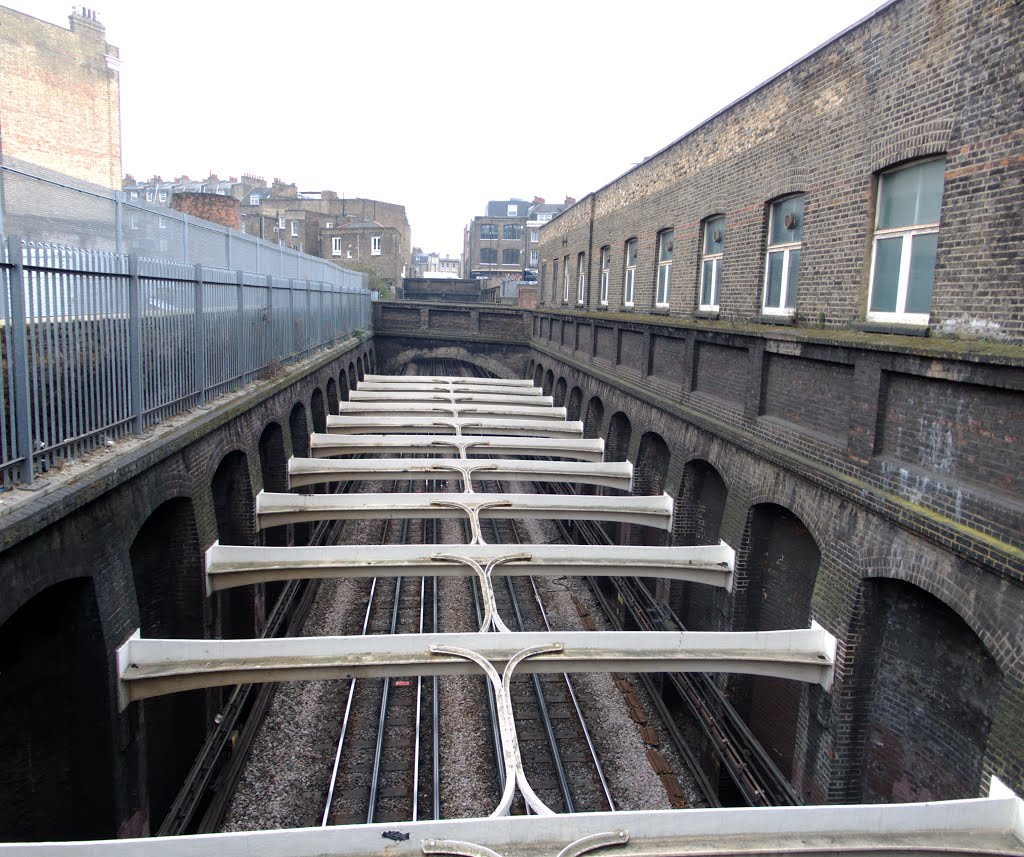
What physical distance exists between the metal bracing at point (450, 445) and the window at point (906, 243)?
7.65 meters

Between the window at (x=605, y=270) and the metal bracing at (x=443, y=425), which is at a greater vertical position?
the window at (x=605, y=270)

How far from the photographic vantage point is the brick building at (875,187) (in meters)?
5.79

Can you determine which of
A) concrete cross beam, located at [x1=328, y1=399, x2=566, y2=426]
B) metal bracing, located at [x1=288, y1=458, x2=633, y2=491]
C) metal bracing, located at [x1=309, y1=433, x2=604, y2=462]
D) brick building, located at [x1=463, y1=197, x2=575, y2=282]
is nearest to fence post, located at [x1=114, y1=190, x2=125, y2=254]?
metal bracing, located at [x1=288, y1=458, x2=633, y2=491]

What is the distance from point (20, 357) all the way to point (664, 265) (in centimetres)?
1145

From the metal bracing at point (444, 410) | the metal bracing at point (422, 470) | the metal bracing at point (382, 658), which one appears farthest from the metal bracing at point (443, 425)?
the metal bracing at point (382, 658)

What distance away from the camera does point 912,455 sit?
253 inches

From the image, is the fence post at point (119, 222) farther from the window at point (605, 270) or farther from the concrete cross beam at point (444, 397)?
the window at point (605, 270)

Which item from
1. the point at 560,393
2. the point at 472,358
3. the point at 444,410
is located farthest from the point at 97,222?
the point at 472,358

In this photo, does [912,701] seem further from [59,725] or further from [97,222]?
[97,222]

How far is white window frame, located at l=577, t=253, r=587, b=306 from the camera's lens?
71.8 ft

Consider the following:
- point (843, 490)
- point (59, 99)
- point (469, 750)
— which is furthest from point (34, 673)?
point (59, 99)

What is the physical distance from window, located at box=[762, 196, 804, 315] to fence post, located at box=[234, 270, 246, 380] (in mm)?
7335

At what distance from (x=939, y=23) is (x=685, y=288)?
6.46 m

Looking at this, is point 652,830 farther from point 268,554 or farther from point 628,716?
point 628,716
